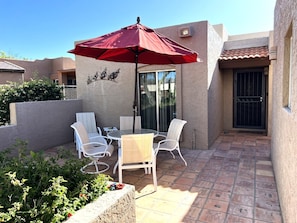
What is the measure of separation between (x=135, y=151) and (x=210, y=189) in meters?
1.54

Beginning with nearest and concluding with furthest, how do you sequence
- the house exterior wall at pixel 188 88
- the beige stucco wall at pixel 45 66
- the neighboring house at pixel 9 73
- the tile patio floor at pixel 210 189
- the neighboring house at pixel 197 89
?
Answer: the tile patio floor at pixel 210 189 → the house exterior wall at pixel 188 88 → the neighboring house at pixel 197 89 → the neighboring house at pixel 9 73 → the beige stucco wall at pixel 45 66

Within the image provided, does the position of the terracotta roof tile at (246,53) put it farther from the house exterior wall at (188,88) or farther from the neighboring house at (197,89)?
the house exterior wall at (188,88)

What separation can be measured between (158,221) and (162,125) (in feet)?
13.5

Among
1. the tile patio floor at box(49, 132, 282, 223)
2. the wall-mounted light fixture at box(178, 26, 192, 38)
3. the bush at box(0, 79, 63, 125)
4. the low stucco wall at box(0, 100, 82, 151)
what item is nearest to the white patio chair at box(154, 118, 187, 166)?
the tile patio floor at box(49, 132, 282, 223)

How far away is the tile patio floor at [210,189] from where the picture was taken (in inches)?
124

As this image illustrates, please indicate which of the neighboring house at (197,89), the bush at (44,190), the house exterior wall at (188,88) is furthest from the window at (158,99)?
the bush at (44,190)

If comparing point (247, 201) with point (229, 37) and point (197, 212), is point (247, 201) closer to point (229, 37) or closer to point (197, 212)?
point (197, 212)

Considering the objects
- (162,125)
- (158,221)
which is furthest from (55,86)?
(158,221)

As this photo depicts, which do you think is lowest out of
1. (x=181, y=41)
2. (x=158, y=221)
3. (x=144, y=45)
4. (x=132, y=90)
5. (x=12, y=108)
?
(x=158, y=221)

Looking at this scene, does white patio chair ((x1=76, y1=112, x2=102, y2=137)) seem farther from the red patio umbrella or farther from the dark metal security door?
the dark metal security door

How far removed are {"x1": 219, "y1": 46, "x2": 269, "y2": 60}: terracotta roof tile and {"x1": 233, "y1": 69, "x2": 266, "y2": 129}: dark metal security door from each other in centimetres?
81

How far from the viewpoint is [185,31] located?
246 inches

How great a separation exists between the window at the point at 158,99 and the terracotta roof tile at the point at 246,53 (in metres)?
2.44

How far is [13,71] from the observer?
44.0ft
